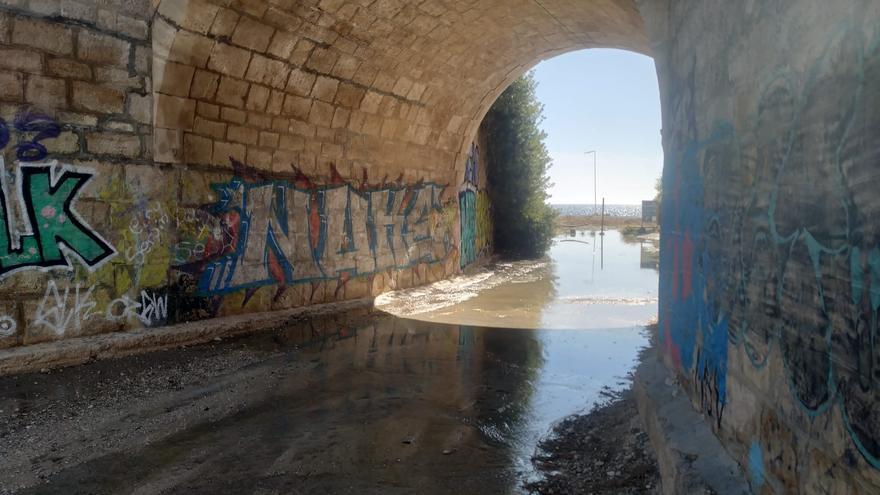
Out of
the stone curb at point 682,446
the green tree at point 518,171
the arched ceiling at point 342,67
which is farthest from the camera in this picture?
the green tree at point 518,171

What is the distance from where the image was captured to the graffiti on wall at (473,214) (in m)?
14.8

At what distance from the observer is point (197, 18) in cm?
692

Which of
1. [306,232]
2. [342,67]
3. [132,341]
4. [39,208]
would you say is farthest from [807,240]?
[342,67]

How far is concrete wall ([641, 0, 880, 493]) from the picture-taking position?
5.54 feet

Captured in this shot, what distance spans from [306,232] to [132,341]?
319 centimetres

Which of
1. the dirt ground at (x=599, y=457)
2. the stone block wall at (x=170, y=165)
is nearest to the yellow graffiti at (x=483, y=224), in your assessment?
the stone block wall at (x=170, y=165)

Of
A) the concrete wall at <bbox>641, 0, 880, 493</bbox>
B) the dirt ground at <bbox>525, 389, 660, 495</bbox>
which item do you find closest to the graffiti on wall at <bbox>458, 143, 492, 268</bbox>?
the dirt ground at <bbox>525, 389, 660, 495</bbox>

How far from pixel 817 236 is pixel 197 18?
6.87 meters

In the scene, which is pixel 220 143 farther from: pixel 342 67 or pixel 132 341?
pixel 132 341

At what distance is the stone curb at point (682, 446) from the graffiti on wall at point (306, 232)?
5633mm

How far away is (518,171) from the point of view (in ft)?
61.5

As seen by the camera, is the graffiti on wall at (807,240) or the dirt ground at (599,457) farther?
the dirt ground at (599,457)

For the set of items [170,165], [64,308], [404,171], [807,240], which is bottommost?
[64,308]

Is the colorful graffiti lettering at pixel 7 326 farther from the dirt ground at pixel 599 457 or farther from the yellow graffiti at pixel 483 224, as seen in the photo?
the yellow graffiti at pixel 483 224
